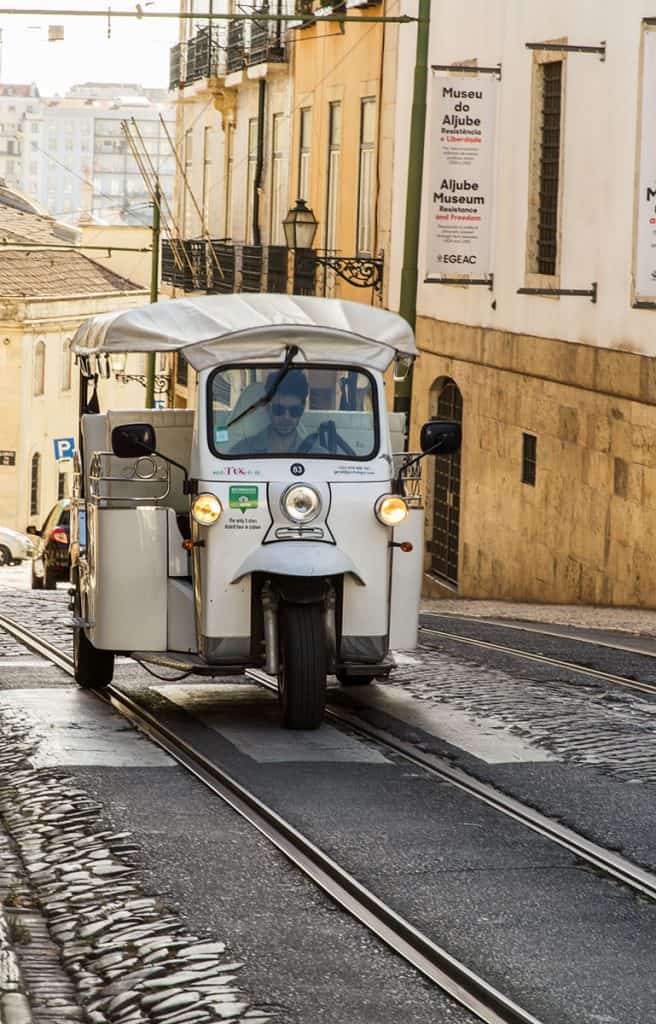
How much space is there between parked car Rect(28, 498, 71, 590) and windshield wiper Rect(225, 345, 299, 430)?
2002cm

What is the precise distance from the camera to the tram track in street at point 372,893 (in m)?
6.66

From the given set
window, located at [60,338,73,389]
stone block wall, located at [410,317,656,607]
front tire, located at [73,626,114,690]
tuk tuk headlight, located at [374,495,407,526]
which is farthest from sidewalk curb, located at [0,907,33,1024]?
window, located at [60,338,73,389]

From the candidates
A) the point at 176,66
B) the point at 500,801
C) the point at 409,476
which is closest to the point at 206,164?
the point at 176,66

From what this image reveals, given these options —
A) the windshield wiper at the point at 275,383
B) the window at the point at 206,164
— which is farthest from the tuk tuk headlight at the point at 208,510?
the window at the point at 206,164

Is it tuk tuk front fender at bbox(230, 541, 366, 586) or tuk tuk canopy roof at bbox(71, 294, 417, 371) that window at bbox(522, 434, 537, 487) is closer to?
Answer: tuk tuk canopy roof at bbox(71, 294, 417, 371)

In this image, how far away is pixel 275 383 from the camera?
12.0 metres

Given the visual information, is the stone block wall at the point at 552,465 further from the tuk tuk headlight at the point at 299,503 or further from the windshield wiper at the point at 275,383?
the tuk tuk headlight at the point at 299,503

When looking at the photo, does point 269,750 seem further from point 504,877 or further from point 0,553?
point 0,553

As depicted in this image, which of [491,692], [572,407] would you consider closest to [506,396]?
[572,407]

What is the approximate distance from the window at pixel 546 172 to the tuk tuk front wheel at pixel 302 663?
1352 cm

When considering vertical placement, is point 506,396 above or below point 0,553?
above

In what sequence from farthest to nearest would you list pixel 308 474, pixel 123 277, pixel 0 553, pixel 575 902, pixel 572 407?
1. pixel 123 277
2. pixel 0 553
3. pixel 572 407
4. pixel 308 474
5. pixel 575 902

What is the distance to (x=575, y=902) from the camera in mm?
7766

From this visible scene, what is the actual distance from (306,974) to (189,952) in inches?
18.7
